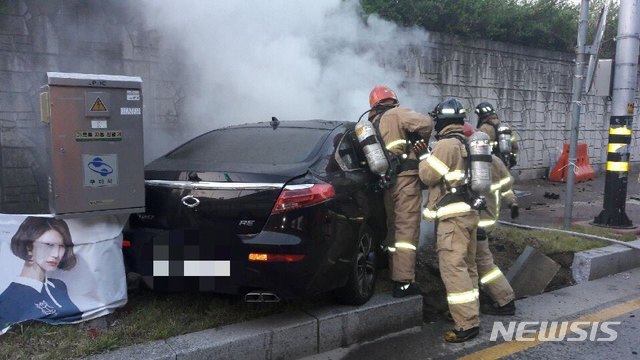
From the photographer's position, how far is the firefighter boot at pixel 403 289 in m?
4.17

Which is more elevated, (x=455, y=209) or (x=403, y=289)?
(x=455, y=209)

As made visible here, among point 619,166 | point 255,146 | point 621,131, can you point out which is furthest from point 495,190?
point 621,131

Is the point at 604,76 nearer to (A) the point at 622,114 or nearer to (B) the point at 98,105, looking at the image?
(A) the point at 622,114

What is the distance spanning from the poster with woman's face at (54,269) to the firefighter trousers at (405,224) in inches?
83.2

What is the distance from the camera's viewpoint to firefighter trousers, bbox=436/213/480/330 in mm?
3920

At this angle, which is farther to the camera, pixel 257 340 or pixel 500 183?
pixel 500 183

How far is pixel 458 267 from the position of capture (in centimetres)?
397

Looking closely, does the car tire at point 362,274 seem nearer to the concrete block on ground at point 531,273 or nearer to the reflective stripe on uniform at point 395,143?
the reflective stripe on uniform at point 395,143

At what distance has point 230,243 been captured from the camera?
332 cm

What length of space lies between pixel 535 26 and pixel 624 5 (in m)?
4.44

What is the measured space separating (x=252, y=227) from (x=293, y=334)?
2.52 ft

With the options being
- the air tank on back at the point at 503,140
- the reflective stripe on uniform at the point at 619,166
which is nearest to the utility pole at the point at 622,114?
the reflective stripe on uniform at the point at 619,166

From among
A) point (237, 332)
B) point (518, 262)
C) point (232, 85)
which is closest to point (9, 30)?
point (232, 85)

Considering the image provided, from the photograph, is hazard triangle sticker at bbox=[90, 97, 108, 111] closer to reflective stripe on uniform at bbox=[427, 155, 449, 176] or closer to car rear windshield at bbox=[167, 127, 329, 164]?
car rear windshield at bbox=[167, 127, 329, 164]
